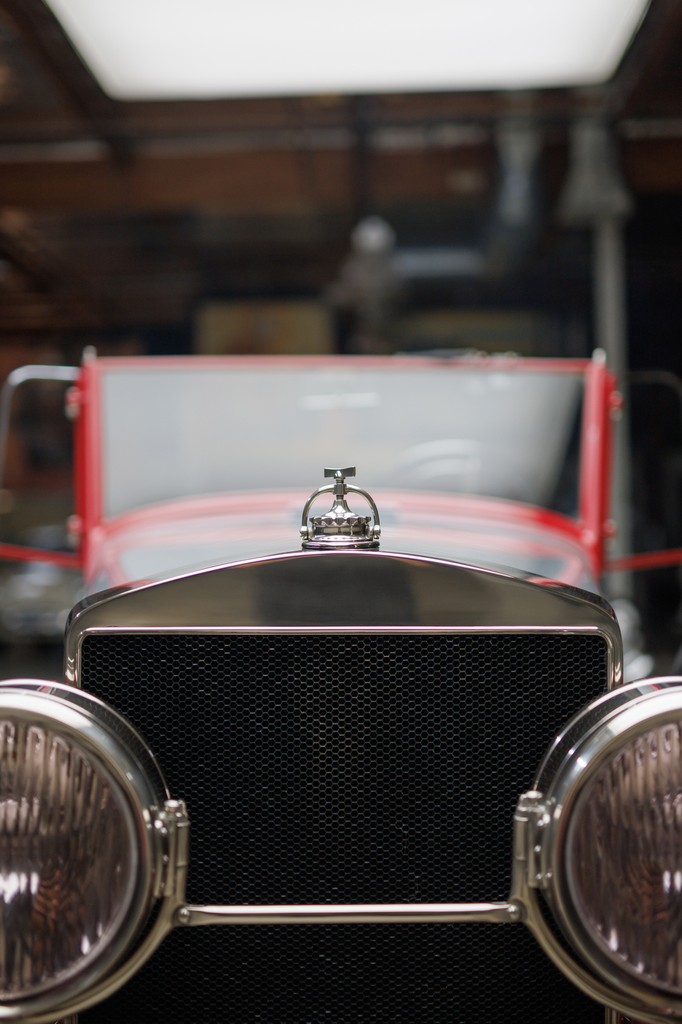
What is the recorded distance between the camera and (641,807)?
107cm

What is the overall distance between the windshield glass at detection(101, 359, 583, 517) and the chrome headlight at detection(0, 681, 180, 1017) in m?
0.99

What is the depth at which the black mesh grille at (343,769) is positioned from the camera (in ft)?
3.92

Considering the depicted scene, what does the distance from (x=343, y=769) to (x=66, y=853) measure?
12.8 inches

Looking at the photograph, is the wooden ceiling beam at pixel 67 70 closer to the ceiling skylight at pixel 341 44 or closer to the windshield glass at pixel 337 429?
the ceiling skylight at pixel 341 44

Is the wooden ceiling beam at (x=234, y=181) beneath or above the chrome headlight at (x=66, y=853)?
above

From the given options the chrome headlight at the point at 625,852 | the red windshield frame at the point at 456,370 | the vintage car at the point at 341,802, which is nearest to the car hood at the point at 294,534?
the red windshield frame at the point at 456,370

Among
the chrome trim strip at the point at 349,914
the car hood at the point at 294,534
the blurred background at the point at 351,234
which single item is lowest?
the chrome trim strip at the point at 349,914

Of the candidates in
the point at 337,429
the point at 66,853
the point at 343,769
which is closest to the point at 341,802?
the point at 343,769

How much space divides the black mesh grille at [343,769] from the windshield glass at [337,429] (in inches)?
33.3

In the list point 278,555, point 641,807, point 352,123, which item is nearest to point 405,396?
point 278,555

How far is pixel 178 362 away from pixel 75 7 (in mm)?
1780

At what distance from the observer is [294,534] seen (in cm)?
161

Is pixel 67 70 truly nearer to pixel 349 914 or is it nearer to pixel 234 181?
pixel 234 181

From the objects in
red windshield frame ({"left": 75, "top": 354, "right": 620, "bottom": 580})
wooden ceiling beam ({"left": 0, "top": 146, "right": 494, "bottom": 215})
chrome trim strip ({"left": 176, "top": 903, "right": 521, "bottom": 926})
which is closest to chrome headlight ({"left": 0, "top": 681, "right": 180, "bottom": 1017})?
chrome trim strip ({"left": 176, "top": 903, "right": 521, "bottom": 926})
